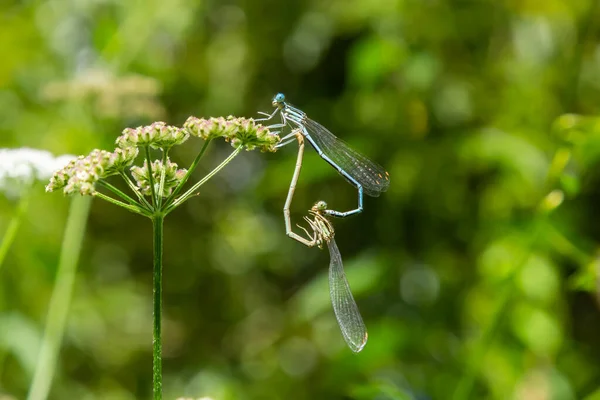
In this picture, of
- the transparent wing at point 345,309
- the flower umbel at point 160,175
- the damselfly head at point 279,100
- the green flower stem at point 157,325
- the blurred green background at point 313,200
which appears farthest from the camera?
the blurred green background at point 313,200

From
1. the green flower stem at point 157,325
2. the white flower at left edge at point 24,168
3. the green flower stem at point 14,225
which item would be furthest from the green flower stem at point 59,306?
the green flower stem at point 157,325

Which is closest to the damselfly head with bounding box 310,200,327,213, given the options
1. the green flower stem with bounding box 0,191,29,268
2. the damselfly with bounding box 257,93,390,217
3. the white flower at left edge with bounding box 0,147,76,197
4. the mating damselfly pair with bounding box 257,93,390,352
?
the mating damselfly pair with bounding box 257,93,390,352

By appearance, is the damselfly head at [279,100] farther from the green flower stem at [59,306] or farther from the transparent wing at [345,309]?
Result: the green flower stem at [59,306]

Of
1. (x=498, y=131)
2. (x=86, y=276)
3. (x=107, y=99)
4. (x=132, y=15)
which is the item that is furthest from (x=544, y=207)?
(x=86, y=276)

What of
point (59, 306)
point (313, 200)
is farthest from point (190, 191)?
point (313, 200)

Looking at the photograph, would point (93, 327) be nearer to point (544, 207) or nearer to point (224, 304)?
point (224, 304)

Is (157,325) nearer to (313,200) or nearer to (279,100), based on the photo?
(279,100)
